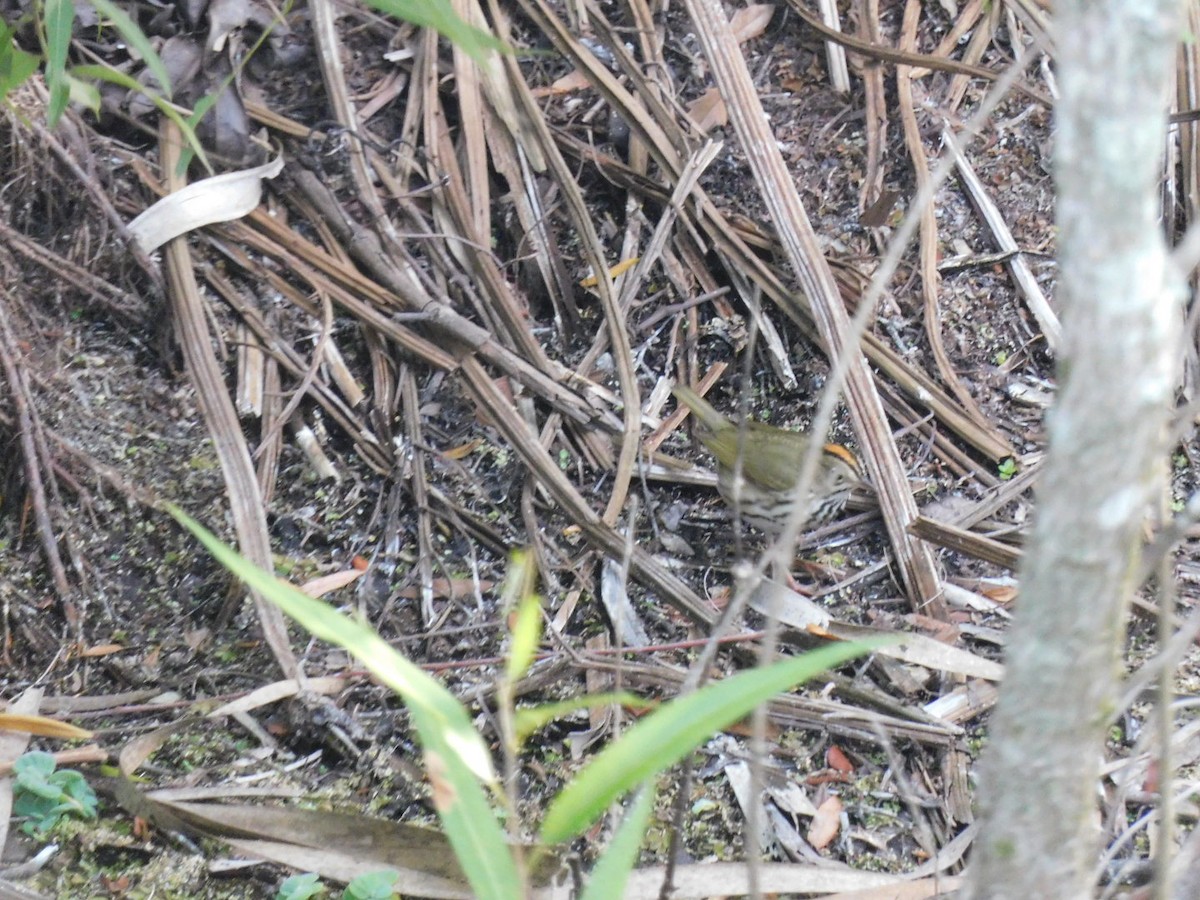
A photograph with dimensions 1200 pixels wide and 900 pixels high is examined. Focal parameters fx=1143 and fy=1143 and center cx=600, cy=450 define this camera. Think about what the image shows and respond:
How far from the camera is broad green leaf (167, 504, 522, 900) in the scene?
839 millimetres

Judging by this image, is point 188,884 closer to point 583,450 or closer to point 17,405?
point 17,405

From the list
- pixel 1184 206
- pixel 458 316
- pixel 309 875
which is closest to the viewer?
pixel 309 875

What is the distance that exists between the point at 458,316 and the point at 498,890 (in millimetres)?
1897

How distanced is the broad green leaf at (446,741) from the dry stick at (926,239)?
2.23 meters

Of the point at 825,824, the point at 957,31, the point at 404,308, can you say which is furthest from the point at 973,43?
the point at 825,824

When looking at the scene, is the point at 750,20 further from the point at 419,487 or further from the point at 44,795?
the point at 44,795

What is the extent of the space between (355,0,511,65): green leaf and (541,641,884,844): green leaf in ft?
2.85

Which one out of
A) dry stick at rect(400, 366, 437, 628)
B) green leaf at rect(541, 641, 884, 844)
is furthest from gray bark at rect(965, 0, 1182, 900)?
dry stick at rect(400, 366, 437, 628)

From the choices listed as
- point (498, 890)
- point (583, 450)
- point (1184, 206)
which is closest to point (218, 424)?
point (583, 450)

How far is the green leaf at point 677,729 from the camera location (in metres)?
0.83

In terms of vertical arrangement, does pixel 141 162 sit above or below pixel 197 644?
above

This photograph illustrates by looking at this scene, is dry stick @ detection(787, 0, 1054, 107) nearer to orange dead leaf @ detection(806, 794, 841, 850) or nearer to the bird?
the bird

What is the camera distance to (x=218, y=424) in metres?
2.34

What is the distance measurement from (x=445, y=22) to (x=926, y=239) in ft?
6.35
